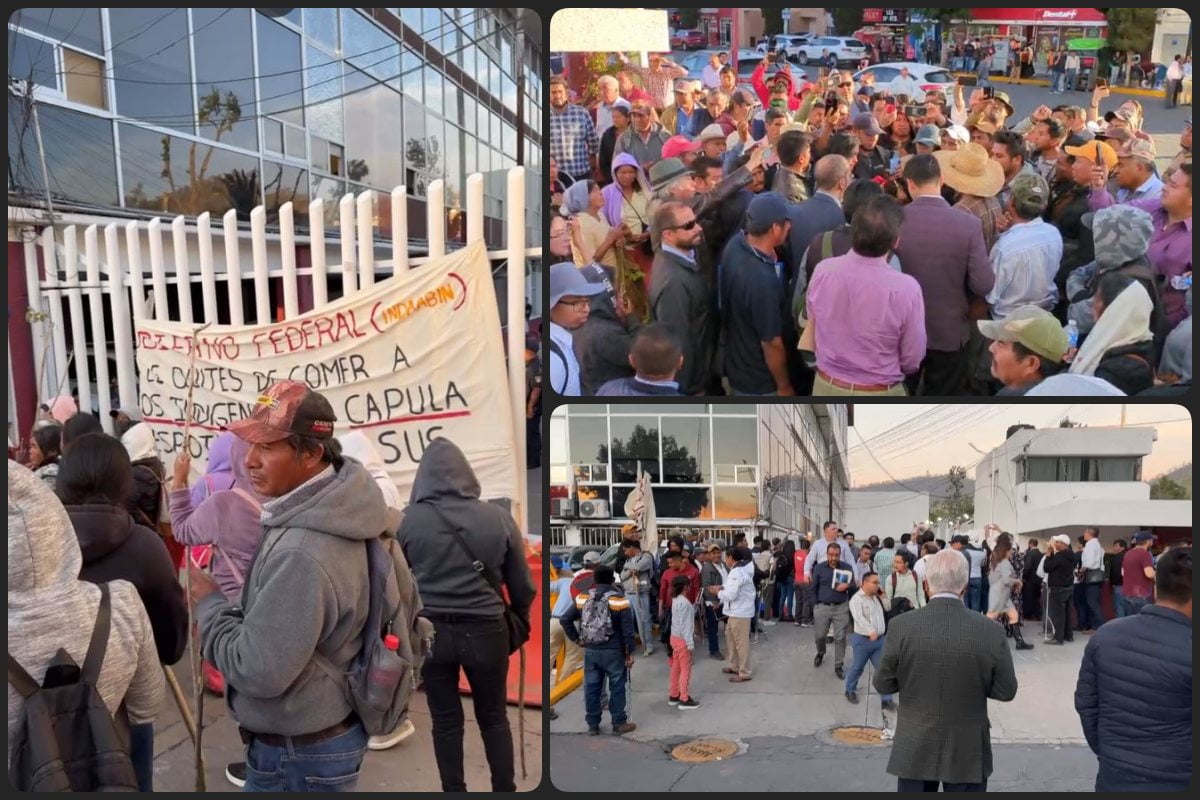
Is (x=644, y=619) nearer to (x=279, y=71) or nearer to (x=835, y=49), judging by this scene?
(x=835, y=49)

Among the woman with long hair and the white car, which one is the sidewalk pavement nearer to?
the woman with long hair

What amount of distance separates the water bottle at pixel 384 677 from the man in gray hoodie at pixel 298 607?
0.06 m

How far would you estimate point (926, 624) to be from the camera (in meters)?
2.35

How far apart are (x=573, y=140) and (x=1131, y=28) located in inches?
55.5

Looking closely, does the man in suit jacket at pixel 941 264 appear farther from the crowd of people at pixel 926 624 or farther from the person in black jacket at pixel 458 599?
the person in black jacket at pixel 458 599

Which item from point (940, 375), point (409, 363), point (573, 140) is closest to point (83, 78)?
point (409, 363)

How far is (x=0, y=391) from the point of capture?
286 centimetres

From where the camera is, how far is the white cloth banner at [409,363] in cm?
294

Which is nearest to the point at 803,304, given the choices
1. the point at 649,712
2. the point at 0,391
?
the point at 649,712

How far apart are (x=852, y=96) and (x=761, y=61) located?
0.49 m

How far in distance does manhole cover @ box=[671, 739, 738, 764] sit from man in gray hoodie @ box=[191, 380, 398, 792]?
0.87 metres

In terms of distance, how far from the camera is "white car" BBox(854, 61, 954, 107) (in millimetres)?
2500

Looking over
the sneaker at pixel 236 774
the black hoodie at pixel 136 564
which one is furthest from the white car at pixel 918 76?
the sneaker at pixel 236 774

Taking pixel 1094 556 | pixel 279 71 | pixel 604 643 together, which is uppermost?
pixel 279 71
